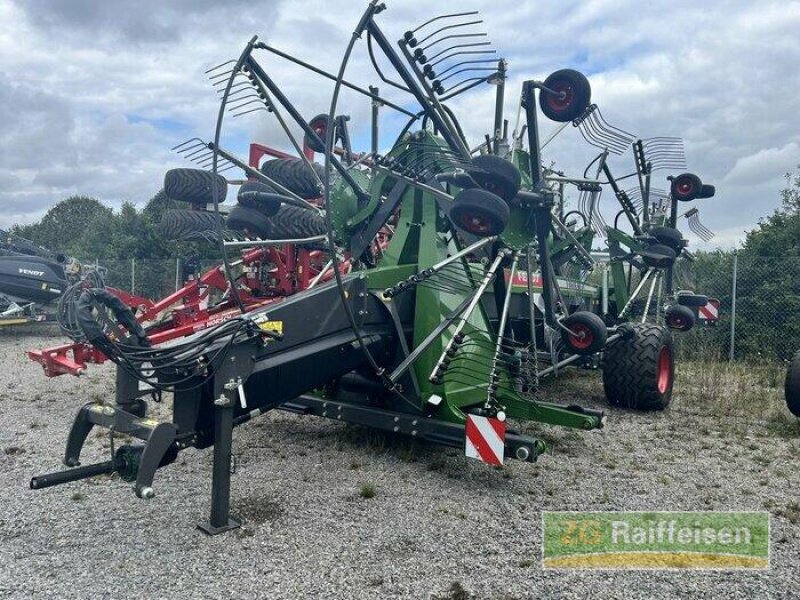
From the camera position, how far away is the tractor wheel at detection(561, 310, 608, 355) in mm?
5070

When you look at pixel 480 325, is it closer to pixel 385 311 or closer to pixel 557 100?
pixel 385 311

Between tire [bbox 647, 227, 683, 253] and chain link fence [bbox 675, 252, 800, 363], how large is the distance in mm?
3841

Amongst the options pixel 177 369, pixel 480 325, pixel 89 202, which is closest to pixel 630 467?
pixel 480 325

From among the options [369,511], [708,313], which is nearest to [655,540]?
[369,511]

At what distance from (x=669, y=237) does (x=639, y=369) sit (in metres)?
2.00

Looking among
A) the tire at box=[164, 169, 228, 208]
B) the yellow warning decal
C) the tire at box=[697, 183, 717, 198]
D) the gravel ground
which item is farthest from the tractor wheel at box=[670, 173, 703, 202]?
the yellow warning decal

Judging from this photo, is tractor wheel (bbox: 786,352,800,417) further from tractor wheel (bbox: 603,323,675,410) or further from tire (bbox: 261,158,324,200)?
tire (bbox: 261,158,324,200)

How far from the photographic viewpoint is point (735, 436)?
6.11 meters

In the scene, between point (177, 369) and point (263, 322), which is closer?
point (177, 369)

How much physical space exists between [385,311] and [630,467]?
217 centimetres

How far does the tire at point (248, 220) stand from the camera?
582 centimetres

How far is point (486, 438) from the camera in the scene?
4.27 metres

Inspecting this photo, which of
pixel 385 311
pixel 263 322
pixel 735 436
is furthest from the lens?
pixel 735 436

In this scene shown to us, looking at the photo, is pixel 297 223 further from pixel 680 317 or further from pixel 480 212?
pixel 680 317
